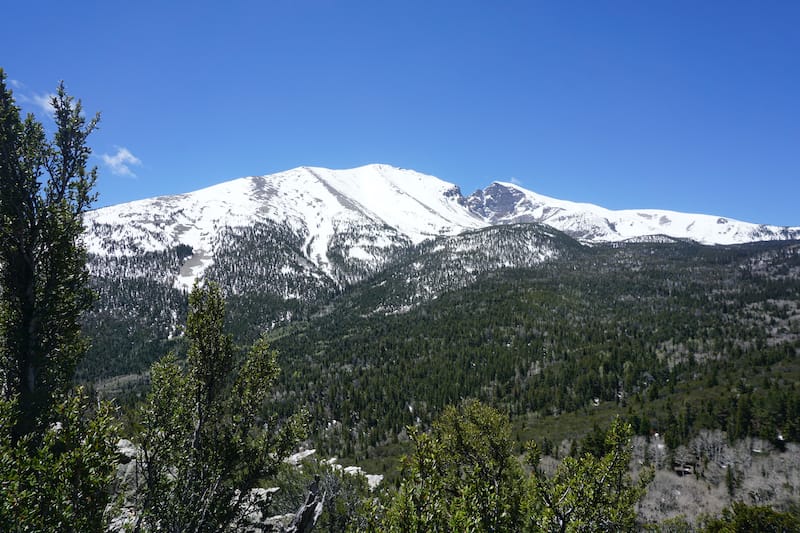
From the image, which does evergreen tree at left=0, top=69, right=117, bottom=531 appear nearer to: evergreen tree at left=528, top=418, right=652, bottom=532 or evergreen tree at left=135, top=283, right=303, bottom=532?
evergreen tree at left=135, top=283, right=303, bottom=532

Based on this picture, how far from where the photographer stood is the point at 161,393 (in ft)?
46.1

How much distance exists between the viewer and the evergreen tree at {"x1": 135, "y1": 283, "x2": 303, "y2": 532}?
13.1 metres

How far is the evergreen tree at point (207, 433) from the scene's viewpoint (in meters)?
13.1

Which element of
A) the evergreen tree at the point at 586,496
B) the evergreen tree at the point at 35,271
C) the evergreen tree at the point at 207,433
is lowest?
the evergreen tree at the point at 586,496

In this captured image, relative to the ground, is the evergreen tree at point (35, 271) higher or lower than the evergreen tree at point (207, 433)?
higher

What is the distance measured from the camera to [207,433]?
14.2 m

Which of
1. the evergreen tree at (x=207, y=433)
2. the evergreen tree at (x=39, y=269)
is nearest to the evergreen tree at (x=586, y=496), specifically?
the evergreen tree at (x=207, y=433)

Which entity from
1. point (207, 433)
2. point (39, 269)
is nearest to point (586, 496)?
point (207, 433)

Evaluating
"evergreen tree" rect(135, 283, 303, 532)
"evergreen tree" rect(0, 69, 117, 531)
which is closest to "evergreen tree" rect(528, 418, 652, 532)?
"evergreen tree" rect(135, 283, 303, 532)

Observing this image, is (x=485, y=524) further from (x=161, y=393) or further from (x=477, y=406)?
(x=477, y=406)

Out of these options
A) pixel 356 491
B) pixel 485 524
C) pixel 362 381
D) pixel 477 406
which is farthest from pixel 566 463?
pixel 362 381

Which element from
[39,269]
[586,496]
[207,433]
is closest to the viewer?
[207,433]

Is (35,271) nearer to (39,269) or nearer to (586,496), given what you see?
(39,269)

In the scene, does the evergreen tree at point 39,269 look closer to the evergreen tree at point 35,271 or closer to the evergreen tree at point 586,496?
the evergreen tree at point 35,271
